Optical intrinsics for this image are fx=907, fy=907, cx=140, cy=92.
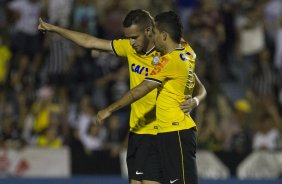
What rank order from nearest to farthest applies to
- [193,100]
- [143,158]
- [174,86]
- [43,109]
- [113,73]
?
1. [174,86]
2. [193,100]
3. [143,158]
4. [43,109]
5. [113,73]

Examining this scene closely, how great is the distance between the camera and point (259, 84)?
55.5 feet

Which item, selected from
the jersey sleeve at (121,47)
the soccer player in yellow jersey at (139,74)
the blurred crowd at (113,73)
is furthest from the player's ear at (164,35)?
the blurred crowd at (113,73)

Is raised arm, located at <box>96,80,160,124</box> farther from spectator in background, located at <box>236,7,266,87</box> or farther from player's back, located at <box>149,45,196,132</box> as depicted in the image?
spectator in background, located at <box>236,7,266,87</box>

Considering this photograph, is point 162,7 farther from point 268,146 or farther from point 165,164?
point 165,164

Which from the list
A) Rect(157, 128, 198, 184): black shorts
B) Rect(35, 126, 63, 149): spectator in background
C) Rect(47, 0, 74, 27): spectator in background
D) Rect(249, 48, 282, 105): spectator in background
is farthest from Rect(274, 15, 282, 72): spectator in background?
Rect(157, 128, 198, 184): black shorts

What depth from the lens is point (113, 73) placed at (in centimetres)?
1677

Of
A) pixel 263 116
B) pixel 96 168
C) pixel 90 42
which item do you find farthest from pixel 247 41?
pixel 90 42

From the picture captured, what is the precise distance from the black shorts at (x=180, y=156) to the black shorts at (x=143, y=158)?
564mm

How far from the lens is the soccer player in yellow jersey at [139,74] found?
8766 millimetres

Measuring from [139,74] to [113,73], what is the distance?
7791 millimetres

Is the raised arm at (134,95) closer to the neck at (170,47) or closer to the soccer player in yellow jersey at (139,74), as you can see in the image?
the neck at (170,47)

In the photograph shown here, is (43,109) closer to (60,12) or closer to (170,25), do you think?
(60,12)

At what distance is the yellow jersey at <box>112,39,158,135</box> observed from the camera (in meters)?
8.97

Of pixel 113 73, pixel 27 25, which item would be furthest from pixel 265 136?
pixel 27 25
